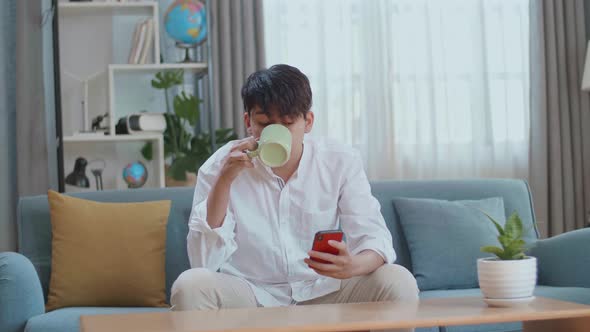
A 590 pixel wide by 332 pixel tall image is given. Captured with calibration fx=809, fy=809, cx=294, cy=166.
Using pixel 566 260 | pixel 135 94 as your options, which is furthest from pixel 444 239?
pixel 135 94

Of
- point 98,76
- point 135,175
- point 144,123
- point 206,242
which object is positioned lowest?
point 206,242

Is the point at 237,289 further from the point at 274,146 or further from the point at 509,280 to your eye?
the point at 509,280

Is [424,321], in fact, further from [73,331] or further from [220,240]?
[73,331]

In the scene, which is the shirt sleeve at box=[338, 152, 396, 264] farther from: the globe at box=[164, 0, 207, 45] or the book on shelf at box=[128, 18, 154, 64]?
the book on shelf at box=[128, 18, 154, 64]

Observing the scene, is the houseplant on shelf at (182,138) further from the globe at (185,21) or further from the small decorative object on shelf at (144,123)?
the globe at (185,21)

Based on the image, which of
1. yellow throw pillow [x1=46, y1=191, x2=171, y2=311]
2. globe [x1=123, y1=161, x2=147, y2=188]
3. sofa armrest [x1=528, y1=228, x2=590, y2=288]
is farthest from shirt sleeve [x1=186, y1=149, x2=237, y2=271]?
globe [x1=123, y1=161, x2=147, y2=188]

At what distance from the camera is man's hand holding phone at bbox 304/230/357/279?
171 cm

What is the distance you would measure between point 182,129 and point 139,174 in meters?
0.32

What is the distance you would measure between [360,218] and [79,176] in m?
2.47

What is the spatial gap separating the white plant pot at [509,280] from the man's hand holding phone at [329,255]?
301mm

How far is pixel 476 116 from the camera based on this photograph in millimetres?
4555

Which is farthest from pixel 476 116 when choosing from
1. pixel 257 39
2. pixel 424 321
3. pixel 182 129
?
pixel 424 321

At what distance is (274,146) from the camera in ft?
5.67

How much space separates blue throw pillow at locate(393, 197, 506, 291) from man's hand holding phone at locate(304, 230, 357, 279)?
96 centimetres
